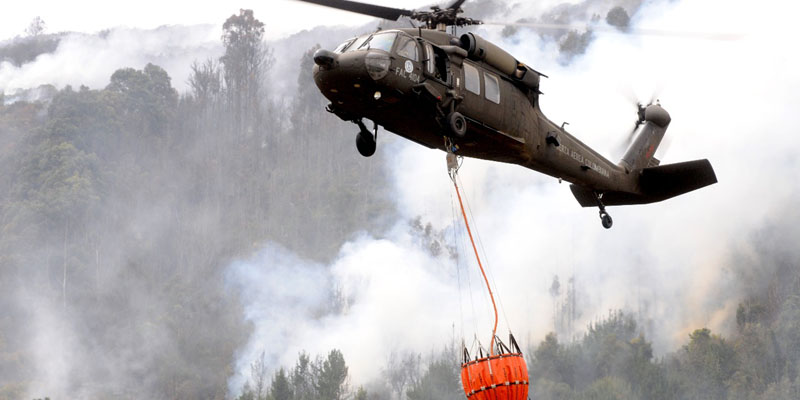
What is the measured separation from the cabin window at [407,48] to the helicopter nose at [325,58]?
4.41ft

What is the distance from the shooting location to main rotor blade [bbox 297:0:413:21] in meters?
19.3

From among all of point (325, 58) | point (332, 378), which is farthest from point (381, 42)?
point (332, 378)

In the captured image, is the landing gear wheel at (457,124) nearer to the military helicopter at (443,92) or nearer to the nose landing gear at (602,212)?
the military helicopter at (443,92)

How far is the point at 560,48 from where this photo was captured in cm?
12425

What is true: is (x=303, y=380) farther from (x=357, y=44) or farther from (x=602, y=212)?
(x=357, y=44)

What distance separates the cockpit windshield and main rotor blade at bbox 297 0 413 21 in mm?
723

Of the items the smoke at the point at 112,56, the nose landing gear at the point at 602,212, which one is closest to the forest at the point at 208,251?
the smoke at the point at 112,56

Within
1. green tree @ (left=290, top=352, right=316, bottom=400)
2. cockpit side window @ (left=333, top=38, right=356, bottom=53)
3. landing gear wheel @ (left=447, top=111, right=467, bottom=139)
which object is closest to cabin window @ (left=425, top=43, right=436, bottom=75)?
landing gear wheel @ (left=447, top=111, right=467, bottom=139)

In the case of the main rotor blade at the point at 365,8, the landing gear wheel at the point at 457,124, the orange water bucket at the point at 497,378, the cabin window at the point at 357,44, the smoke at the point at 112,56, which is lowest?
the orange water bucket at the point at 497,378

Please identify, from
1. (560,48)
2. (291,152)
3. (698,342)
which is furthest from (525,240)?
(291,152)

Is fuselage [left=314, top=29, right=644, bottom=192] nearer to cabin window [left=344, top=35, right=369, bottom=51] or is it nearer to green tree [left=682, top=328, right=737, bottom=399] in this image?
cabin window [left=344, top=35, right=369, bottom=51]

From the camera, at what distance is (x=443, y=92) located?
1916cm

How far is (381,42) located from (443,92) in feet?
5.50

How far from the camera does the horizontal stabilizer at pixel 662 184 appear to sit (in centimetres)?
2456
